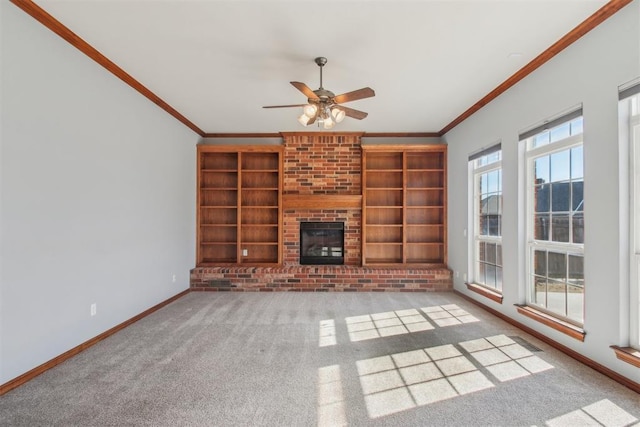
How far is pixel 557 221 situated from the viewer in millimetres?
2723

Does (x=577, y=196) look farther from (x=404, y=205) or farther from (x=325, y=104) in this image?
(x=404, y=205)

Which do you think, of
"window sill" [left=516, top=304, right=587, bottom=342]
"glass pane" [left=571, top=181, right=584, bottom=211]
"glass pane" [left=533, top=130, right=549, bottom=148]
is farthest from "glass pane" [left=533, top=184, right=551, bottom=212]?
"window sill" [left=516, top=304, right=587, bottom=342]

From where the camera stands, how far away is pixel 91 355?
248cm

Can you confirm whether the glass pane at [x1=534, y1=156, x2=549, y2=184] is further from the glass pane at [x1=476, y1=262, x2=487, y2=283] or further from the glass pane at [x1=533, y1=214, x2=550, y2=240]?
the glass pane at [x1=476, y1=262, x2=487, y2=283]

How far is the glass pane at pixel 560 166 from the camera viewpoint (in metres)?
2.61

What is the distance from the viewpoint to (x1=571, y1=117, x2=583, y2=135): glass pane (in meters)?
2.44

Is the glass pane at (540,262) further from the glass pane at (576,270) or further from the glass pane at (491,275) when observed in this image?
the glass pane at (491,275)

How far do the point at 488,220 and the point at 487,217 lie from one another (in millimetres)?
48

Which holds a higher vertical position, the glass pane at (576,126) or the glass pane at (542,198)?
the glass pane at (576,126)

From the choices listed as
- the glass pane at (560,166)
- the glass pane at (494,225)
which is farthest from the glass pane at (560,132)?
the glass pane at (494,225)

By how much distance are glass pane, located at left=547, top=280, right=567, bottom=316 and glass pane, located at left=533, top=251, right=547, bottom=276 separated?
0.46 ft

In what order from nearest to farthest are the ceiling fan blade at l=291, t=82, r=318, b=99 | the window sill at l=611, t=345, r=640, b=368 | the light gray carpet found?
1. the light gray carpet
2. the window sill at l=611, t=345, r=640, b=368
3. the ceiling fan blade at l=291, t=82, r=318, b=99

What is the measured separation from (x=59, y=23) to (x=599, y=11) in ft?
13.9

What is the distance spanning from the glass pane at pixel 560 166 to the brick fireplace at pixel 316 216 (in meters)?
2.48
